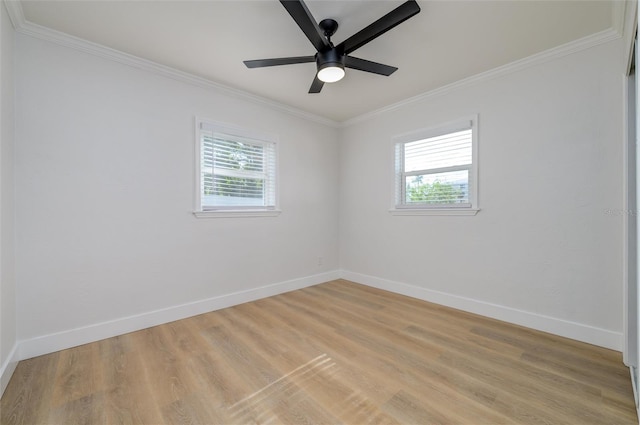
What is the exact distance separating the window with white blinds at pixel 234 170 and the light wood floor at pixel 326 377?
1395 millimetres

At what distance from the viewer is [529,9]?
1976mm

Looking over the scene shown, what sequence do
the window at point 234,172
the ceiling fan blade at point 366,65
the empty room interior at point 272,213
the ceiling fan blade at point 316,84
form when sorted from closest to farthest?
the empty room interior at point 272,213, the ceiling fan blade at point 366,65, the ceiling fan blade at point 316,84, the window at point 234,172

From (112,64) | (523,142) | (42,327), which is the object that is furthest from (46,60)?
(523,142)

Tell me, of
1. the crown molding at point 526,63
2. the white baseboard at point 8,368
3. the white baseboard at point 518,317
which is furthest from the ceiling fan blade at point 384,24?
the white baseboard at point 8,368

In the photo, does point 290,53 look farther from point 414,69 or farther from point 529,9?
point 529,9

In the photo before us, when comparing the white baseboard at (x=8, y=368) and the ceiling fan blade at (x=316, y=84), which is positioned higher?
the ceiling fan blade at (x=316, y=84)

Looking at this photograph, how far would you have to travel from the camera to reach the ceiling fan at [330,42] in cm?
167

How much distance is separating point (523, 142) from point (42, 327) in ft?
14.9

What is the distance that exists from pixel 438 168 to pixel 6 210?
12.9 feet

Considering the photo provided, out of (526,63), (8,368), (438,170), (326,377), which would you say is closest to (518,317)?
(438,170)

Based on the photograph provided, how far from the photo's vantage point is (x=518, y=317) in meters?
2.67

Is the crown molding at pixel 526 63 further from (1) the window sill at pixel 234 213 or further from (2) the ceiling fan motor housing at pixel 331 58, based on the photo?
(1) the window sill at pixel 234 213

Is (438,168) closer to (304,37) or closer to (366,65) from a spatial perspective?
(366,65)

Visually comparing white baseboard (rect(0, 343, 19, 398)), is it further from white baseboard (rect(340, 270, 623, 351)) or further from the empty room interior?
white baseboard (rect(340, 270, 623, 351))
